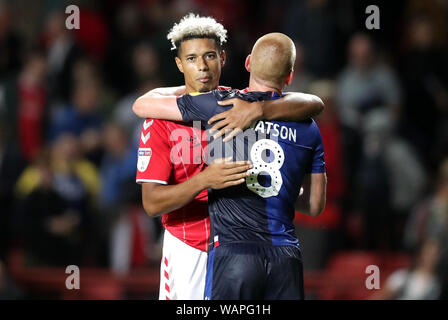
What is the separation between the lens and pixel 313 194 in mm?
4262

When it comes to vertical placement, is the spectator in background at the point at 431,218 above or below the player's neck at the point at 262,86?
below

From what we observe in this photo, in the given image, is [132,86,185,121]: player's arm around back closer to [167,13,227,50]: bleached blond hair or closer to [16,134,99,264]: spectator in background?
[167,13,227,50]: bleached blond hair

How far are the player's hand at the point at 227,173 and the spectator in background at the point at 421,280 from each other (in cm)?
384

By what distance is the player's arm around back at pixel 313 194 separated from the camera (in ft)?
13.8

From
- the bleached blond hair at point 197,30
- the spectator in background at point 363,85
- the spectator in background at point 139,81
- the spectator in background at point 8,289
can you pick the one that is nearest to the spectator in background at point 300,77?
the spectator in background at point 363,85

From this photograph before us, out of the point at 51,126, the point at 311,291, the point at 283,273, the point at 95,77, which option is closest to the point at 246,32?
the point at 95,77

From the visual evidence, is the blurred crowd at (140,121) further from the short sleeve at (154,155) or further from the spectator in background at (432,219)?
the short sleeve at (154,155)

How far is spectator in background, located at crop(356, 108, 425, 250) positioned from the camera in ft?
27.0

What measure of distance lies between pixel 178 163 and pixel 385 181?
4.46 metres

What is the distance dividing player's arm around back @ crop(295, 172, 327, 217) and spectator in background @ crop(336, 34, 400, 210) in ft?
15.2

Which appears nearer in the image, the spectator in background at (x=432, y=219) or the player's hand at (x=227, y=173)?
the player's hand at (x=227, y=173)

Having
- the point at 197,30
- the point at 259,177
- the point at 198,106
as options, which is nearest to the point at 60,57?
the point at 197,30

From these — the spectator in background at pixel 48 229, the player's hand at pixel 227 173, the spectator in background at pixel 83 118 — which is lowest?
the spectator in background at pixel 48 229

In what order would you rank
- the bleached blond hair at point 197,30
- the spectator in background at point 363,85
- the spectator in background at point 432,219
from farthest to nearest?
1. the spectator in background at point 363,85
2. the spectator in background at point 432,219
3. the bleached blond hair at point 197,30
